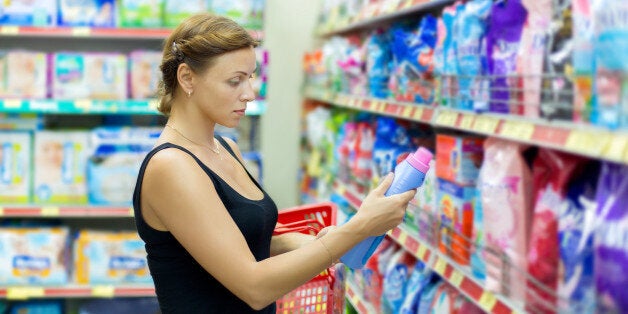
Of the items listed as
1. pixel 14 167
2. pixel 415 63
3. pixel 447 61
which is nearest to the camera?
pixel 447 61

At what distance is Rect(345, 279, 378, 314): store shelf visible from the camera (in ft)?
9.65

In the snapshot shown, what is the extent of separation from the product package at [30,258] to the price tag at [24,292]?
4cm

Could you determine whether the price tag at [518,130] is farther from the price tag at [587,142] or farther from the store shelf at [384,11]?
the store shelf at [384,11]

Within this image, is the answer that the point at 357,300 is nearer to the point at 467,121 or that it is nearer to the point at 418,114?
the point at 418,114

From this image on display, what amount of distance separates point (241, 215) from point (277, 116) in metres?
3.03

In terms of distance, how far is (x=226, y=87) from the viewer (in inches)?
67.6

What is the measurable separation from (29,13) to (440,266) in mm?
2660

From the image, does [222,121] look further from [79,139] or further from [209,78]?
[79,139]

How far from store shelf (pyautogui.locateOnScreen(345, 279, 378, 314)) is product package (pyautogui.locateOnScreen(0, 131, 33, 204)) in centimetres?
181

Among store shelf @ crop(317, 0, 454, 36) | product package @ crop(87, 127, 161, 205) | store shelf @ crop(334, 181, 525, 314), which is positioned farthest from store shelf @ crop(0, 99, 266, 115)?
store shelf @ crop(334, 181, 525, 314)

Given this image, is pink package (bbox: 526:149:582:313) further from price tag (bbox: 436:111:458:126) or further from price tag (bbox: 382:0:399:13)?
price tag (bbox: 382:0:399:13)

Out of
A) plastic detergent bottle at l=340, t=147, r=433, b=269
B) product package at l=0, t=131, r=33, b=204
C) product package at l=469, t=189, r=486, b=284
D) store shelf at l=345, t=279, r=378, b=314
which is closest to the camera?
plastic detergent bottle at l=340, t=147, r=433, b=269

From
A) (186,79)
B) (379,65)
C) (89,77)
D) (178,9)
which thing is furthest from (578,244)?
(89,77)

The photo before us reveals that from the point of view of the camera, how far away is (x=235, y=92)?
172 cm
